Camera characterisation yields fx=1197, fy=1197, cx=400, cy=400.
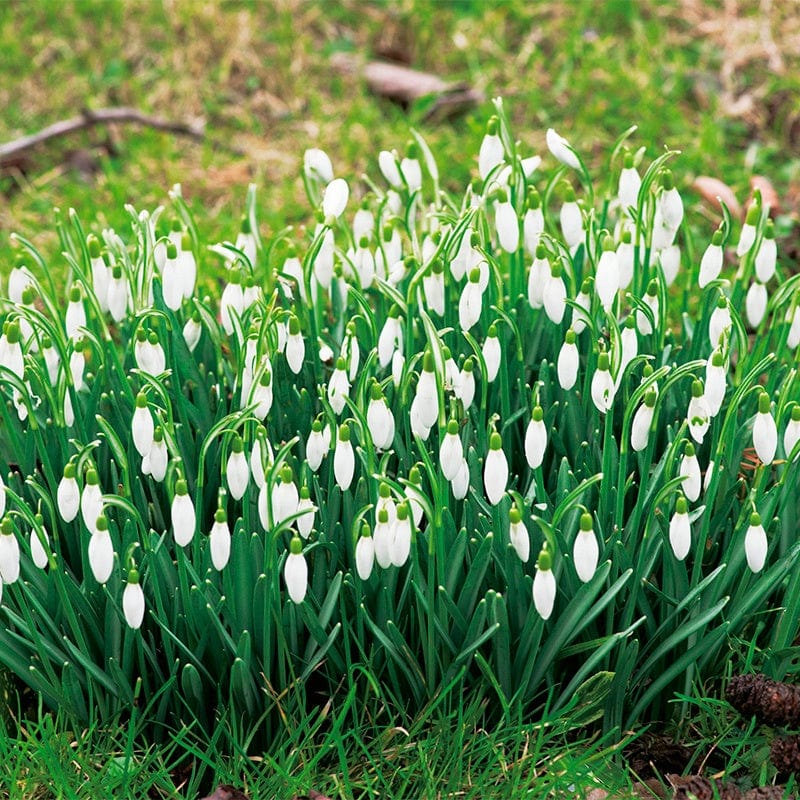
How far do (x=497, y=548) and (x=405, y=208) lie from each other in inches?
37.2

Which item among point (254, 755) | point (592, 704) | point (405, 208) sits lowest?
point (254, 755)

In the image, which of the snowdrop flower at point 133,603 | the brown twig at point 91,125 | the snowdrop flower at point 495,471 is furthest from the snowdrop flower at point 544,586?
the brown twig at point 91,125

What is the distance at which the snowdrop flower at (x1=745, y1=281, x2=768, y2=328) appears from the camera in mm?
2387

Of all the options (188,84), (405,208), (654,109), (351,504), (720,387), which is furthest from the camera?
(188,84)

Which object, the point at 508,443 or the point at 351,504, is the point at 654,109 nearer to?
the point at 508,443

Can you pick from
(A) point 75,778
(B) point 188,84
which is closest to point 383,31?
(B) point 188,84

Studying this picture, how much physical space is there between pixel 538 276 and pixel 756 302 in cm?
46

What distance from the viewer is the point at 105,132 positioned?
4.81m

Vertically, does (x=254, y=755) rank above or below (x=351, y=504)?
below

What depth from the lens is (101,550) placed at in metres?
1.84

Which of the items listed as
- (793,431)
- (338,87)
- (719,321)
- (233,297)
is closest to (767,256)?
(719,321)

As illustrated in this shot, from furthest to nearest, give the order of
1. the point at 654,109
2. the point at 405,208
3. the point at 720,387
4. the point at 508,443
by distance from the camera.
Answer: the point at 654,109, the point at 405,208, the point at 508,443, the point at 720,387

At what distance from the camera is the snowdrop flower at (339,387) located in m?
2.10

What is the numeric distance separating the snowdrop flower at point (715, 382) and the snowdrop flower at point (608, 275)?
0.22 metres
